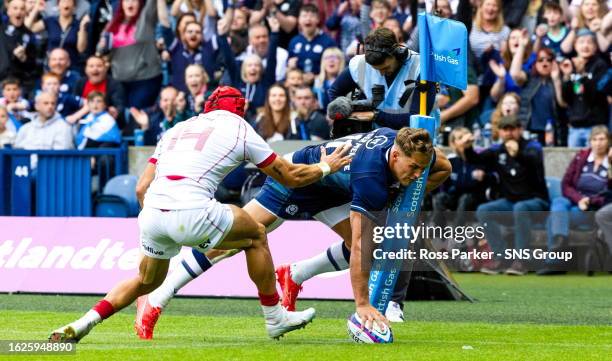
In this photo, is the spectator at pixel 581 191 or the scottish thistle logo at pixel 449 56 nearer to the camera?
the scottish thistle logo at pixel 449 56

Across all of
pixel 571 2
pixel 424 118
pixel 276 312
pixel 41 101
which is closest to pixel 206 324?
pixel 276 312

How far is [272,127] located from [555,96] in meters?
3.78

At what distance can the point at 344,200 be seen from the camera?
472 inches

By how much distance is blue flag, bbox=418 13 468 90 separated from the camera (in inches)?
456

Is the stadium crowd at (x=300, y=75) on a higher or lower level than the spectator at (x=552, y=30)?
lower

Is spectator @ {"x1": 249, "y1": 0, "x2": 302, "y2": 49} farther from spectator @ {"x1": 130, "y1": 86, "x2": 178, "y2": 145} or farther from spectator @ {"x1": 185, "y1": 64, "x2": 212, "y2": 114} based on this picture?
spectator @ {"x1": 130, "y1": 86, "x2": 178, "y2": 145}

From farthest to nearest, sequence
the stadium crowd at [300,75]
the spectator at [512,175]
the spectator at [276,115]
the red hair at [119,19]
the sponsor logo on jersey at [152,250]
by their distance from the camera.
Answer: the red hair at [119,19] → the spectator at [276,115] → the stadium crowd at [300,75] → the spectator at [512,175] → the sponsor logo on jersey at [152,250]

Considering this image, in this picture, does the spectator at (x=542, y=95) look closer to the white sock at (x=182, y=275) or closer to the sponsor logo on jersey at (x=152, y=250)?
the white sock at (x=182, y=275)

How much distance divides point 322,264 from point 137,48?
10.2 meters

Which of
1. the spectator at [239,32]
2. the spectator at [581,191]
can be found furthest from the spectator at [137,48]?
the spectator at [581,191]

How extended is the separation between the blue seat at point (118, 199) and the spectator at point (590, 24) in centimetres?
Result: 603

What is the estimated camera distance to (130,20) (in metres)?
22.0

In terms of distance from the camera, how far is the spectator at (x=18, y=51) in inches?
890

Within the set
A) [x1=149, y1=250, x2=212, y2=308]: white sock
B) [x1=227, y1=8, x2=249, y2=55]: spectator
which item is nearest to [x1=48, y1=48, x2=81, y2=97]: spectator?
[x1=227, y1=8, x2=249, y2=55]: spectator
